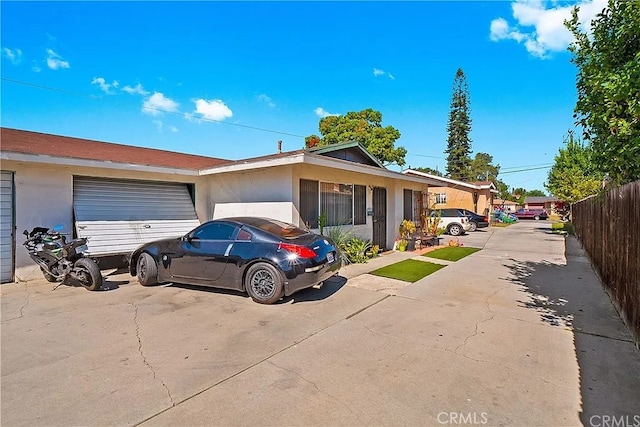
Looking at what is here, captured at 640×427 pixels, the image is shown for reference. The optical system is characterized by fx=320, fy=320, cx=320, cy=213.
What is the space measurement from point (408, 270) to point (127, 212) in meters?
7.70

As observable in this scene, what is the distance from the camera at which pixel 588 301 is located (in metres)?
5.77

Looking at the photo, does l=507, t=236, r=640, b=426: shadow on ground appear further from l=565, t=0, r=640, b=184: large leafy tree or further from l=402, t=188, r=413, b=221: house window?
l=402, t=188, r=413, b=221: house window

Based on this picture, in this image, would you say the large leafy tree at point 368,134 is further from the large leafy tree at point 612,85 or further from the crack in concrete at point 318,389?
the crack in concrete at point 318,389

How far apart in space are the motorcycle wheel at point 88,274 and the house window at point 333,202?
4666mm

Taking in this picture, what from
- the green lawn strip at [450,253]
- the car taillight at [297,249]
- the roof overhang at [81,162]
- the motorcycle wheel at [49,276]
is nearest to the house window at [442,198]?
the green lawn strip at [450,253]

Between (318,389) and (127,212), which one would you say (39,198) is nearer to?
(127,212)

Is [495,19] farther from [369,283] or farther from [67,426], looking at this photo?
[67,426]

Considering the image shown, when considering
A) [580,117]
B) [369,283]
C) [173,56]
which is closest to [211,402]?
[369,283]

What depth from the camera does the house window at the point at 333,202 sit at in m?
8.77

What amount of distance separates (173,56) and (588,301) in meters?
16.0

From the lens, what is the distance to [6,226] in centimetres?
687

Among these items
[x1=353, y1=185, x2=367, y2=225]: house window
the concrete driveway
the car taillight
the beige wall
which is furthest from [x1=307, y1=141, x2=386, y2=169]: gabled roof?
the beige wall

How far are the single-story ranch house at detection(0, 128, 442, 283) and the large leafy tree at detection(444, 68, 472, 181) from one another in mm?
44398

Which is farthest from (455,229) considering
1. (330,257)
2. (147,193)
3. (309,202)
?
(147,193)
